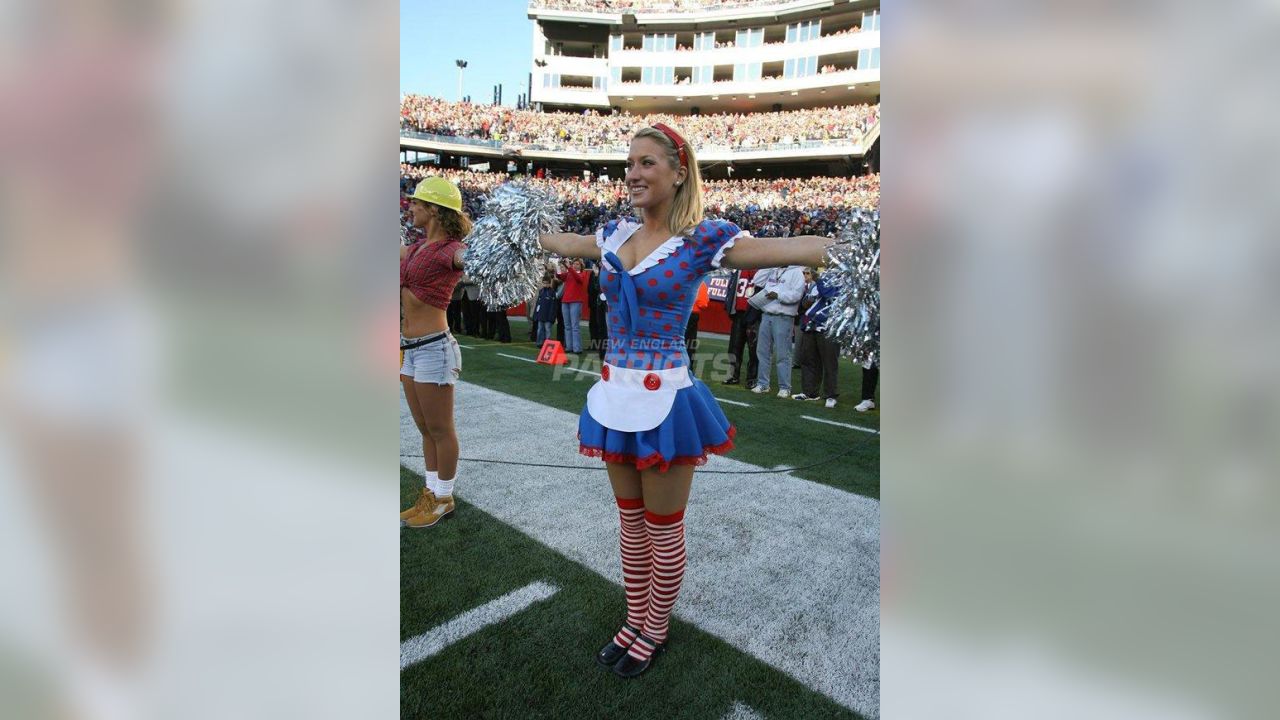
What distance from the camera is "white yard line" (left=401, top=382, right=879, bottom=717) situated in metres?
2.46

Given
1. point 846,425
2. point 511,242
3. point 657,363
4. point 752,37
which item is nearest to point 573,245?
point 657,363

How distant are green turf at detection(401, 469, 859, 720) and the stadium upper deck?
43.7 meters

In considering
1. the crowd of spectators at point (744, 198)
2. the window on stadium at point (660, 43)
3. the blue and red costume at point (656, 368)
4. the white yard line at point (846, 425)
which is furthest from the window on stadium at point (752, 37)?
the blue and red costume at point (656, 368)

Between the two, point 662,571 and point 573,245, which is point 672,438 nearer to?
point 662,571

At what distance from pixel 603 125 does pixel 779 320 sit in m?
39.5

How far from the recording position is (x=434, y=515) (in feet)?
11.8


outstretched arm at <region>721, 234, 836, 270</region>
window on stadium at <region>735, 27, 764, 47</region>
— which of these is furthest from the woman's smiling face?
window on stadium at <region>735, 27, 764, 47</region>

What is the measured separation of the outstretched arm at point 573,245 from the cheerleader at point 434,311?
2.82 ft

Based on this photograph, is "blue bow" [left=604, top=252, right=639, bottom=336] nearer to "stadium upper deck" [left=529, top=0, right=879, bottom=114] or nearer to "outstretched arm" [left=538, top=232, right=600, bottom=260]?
"outstretched arm" [left=538, top=232, right=600, bottom=260]

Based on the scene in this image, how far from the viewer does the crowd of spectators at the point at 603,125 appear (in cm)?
3919

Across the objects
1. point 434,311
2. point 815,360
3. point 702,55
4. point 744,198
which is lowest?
point 815,360
